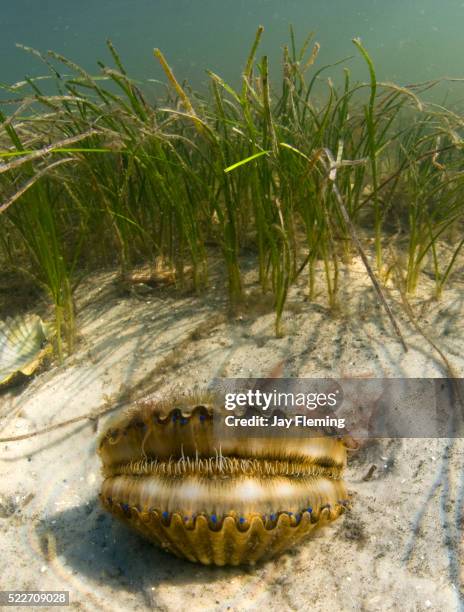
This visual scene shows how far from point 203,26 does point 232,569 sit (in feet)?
306

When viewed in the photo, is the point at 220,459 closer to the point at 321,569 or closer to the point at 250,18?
the point at 321,569

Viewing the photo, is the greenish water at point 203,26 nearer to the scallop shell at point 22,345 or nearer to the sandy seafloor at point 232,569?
the sandy seafloor at point 232,569

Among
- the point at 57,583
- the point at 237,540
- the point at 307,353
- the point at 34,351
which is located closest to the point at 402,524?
the point at 237,540

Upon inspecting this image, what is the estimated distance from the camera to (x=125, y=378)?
2402 millimetres

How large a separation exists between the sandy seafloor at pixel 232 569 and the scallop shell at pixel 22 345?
0.15 metres

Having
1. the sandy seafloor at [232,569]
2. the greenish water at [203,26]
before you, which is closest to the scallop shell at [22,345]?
the sandy seafloor at [232,569]

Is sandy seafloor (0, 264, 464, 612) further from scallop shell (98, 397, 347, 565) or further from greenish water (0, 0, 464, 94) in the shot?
greenish water (0, 0, 464, 94)

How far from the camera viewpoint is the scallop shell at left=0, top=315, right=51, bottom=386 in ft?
8.95

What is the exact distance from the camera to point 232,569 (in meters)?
1.52

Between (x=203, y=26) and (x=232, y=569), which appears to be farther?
→ (x=203, y=26)

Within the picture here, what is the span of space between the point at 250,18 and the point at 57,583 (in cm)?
9304

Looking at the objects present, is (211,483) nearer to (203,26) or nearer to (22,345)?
(22,345)

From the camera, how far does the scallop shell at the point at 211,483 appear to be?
52.7 inches

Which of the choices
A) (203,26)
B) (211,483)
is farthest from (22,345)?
(203,26)
